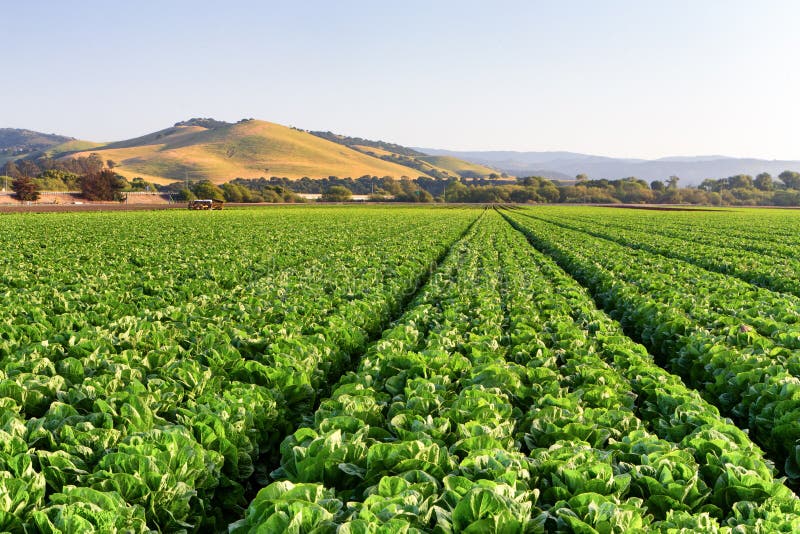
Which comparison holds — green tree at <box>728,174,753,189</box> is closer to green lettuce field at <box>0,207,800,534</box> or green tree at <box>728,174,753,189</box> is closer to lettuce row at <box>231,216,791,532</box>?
green lettuce field at <box>0,207,800,534</box>

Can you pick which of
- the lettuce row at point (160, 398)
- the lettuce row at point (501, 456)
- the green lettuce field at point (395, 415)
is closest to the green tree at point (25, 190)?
the green lettuce field at point (395, 415)

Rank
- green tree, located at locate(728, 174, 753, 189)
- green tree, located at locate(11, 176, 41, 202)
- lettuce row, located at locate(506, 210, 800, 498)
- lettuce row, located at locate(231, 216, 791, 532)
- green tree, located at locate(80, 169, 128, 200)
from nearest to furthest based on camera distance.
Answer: lettuce row, located at locate(231, 216, 791, 532), lettuce row, located at locate(506, 210, 800, 498), green tree, located at locate(11, 176, 41, 202), green tree, located at locate(80, 169, 128, 200), green tree, located at locate(728, 174, 753, 189)

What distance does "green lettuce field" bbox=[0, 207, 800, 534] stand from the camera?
324 centimetres

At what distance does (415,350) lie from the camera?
7621mm

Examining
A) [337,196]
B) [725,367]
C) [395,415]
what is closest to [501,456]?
[395,415]

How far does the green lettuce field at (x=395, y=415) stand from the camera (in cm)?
324

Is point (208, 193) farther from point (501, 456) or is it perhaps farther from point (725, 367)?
point (501, 456)

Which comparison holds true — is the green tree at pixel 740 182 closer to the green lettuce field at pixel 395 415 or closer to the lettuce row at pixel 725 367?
the lettuce row at pixel 725 367

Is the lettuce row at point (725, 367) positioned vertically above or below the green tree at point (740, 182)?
below

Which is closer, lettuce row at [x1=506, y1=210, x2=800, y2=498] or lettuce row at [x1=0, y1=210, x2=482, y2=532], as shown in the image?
Answer: lettuce row at [x1=0, y1=210, x2=482, y2=532]

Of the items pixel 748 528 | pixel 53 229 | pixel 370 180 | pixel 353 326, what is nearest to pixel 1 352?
pixel 353 326

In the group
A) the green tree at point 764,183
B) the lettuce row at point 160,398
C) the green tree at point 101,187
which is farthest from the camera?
the green tree at point 764,183

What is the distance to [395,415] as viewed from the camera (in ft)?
15.8

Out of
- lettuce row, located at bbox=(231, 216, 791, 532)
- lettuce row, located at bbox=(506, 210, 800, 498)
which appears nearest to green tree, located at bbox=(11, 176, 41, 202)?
lettuce row, located at bbox=(506, 210, 800, 498)
